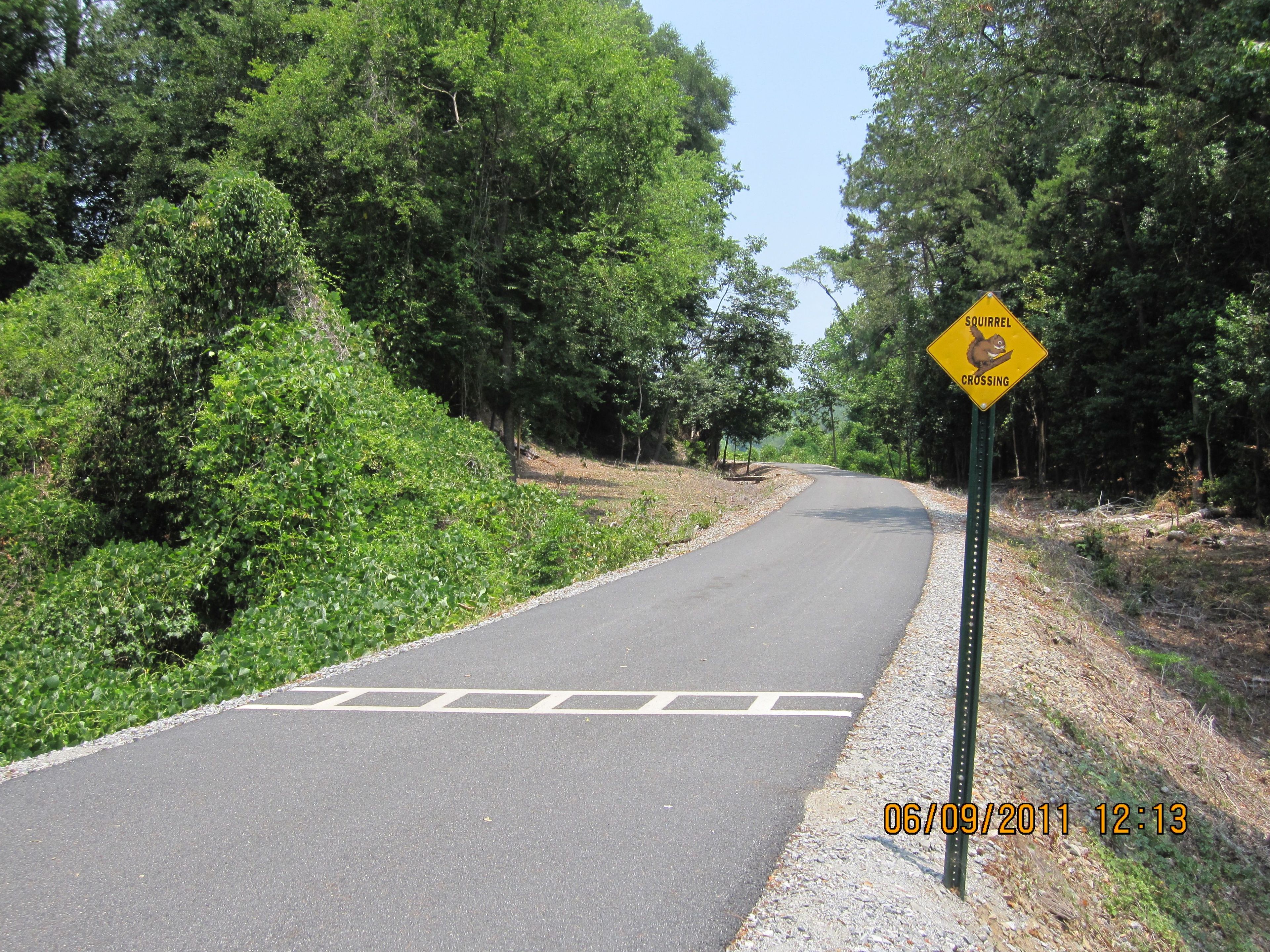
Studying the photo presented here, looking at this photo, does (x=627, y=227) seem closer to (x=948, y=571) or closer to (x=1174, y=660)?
(x=948, y=571)

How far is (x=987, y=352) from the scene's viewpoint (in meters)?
3.81

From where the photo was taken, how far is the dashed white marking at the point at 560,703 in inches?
238

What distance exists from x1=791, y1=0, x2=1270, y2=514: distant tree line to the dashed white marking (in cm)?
874

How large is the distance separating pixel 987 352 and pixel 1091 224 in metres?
25.6

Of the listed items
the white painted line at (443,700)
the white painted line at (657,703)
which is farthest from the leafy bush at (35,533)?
the white painted line at (657,703)

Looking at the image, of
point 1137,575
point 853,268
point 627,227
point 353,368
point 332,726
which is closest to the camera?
point 332,726

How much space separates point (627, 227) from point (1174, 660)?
16388 mm

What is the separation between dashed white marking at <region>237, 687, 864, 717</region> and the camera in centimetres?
604

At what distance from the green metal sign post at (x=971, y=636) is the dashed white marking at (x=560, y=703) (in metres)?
2.23

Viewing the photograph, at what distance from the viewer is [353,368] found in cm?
1399

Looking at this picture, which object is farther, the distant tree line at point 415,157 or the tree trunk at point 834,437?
the tree trunk at point 834,437

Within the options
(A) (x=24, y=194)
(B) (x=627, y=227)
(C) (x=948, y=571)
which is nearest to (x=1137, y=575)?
(C) (x=948, y=571)
